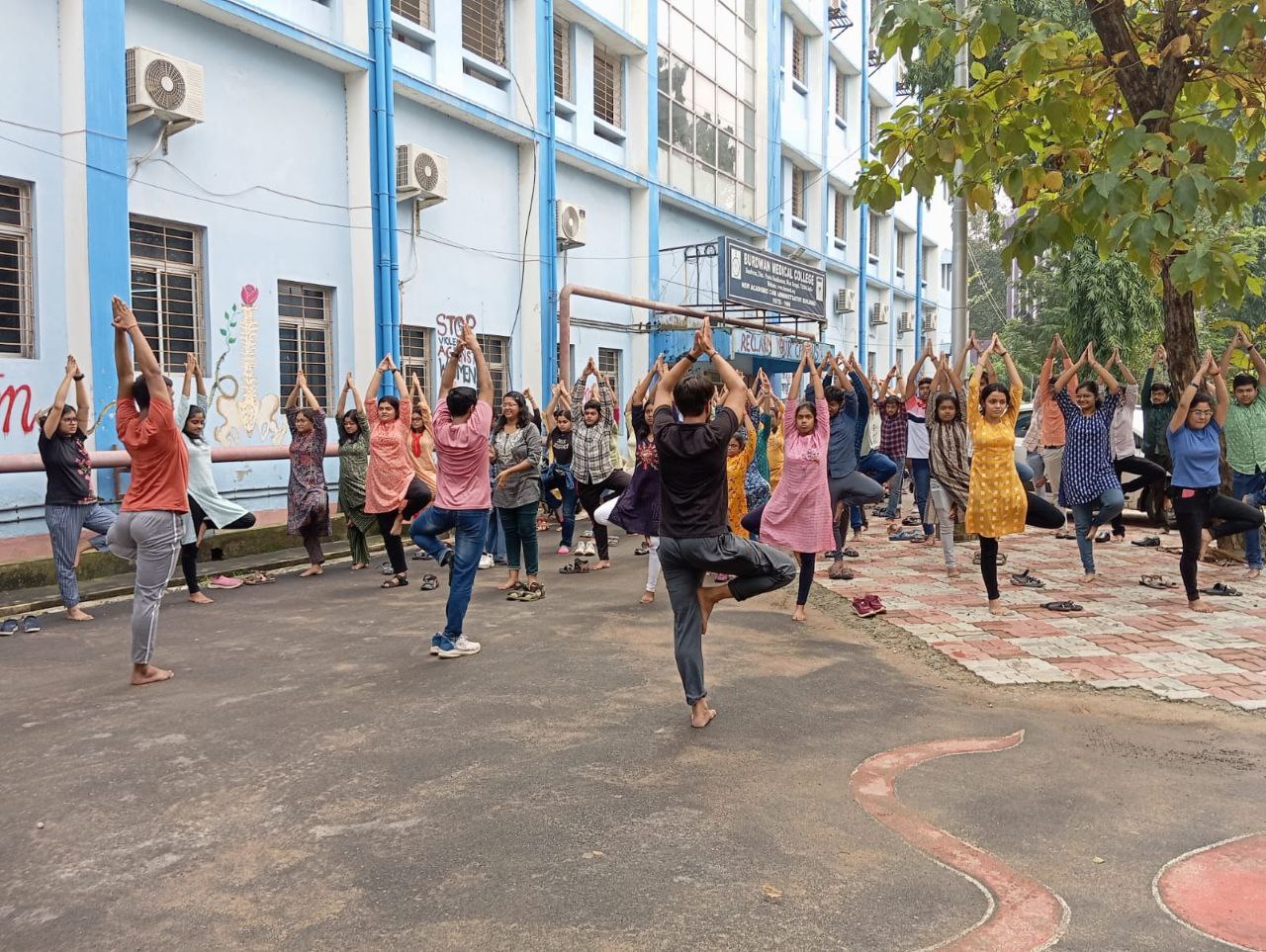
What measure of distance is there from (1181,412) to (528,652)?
5.63 metres

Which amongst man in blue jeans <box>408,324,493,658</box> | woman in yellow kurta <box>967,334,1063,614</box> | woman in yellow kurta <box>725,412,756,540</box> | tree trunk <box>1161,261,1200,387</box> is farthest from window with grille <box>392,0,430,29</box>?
tree trunk <box>1161,261,1200,387</box>

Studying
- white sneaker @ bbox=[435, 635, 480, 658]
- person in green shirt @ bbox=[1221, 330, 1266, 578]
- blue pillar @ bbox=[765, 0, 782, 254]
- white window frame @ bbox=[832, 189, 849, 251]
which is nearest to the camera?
white sneaker @ bbox=[435, 635, 480, 658]

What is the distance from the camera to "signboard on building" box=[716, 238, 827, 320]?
19.6 meters

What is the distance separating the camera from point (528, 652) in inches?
252

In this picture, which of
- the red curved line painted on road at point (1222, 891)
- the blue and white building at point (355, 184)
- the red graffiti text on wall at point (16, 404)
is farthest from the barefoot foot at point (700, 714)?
the red graffiti text on wall at point (16, 404)

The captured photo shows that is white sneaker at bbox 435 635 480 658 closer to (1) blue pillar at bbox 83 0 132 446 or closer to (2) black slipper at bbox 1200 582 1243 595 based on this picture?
(1) blue pillar at bbox 83 0 132 446

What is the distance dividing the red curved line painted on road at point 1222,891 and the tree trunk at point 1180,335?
680 cm

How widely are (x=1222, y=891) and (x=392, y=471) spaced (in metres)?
7.77

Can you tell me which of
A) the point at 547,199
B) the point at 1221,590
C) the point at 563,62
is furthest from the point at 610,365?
the point at 1221,590

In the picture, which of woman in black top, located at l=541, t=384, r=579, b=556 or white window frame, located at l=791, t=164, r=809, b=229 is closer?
woman in black top, located at l=541, t=384, r=579, b=556

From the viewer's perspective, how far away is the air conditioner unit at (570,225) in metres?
16.7

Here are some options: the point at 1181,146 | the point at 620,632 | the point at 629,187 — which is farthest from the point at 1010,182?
the point at 629,187

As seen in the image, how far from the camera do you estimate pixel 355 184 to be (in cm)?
1317

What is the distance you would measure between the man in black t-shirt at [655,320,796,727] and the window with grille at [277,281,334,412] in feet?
29.0
